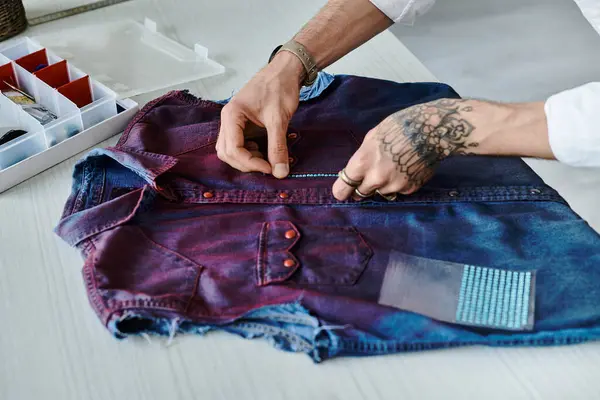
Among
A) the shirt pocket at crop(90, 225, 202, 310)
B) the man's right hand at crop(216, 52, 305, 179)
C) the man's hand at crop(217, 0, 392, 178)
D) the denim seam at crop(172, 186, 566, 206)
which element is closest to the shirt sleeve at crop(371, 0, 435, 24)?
the man's hand at crop(217, 0, 392, 178)

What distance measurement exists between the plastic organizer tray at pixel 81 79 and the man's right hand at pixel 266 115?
10.5 inches

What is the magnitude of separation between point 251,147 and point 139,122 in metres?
0.21

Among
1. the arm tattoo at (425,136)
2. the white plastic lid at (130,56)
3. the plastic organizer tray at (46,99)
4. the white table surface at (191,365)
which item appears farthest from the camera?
the white plastic lid at (130,56)

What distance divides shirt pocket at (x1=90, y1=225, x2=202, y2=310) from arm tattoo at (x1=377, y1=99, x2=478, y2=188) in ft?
1.05

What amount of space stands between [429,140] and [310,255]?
9.2 inches

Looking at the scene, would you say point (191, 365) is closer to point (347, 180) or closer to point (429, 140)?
point (347, 180)

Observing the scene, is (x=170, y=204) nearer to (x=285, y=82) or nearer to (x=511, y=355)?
(x=285, y=82)

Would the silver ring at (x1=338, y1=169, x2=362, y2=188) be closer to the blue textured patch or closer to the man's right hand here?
the man's right hand

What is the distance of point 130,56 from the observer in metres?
1.40

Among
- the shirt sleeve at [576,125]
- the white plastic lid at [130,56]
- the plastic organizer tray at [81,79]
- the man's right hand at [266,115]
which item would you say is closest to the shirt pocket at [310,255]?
the man's right hand at [266,115]

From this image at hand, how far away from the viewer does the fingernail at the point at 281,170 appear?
100cm

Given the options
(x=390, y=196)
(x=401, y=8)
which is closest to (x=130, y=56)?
(x=401, y=8)

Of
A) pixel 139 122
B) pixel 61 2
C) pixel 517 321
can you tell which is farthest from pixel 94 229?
pixel 61 2

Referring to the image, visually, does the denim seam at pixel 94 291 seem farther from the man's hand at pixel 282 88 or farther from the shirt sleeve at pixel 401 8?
the shirt sleeve at pixel 401 8
